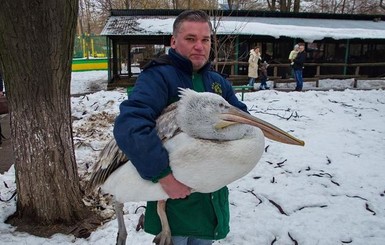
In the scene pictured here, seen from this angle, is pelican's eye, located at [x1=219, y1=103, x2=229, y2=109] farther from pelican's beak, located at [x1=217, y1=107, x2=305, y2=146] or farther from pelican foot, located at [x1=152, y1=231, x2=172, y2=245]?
pelican foot, located at [x1=152, y1=231, x2=172, y2=245]

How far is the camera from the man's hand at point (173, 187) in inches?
63.9

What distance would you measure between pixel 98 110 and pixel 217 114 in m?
7.31

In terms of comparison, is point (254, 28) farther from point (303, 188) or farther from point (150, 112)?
point (150, 112)

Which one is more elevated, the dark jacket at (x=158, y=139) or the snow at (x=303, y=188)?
the dark jacket at (x=158, y=139)

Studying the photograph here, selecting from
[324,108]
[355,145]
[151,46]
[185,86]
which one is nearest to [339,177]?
[355,145]

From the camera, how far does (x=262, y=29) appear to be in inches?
587

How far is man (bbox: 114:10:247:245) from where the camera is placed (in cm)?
156

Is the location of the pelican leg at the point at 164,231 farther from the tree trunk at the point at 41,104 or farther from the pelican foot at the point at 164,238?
the tree trunk at the point at 41,104

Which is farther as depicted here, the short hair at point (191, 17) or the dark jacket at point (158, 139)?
the short hair at point (191, 17)

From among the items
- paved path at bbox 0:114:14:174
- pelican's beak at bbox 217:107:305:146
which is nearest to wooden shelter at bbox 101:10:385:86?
paved path at bbox 0:114:14:174

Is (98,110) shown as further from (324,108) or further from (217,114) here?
(217,114)

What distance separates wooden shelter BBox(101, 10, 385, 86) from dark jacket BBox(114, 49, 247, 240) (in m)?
11.5

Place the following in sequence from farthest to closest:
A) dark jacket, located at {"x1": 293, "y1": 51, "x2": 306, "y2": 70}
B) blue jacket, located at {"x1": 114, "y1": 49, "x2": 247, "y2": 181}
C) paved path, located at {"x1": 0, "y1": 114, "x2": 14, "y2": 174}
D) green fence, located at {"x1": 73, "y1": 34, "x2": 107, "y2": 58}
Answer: green fence, located at {"x1": 73, "y1": 34, "x2": 107, "y2": 58} → dark jacket, located at {"x1": 293, "y1": 51, "x2": 306, "y2": 70} → paved path, located at {"x1": 0, "y1": 114, "x2": 14, "y2": 174} → blue jacket, located at {"x1": 114, "y1": 49, "x2": 247, "y2": 181}

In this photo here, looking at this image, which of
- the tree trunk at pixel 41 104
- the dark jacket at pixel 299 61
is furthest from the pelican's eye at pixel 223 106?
the dark jacket at pixel 299 61
